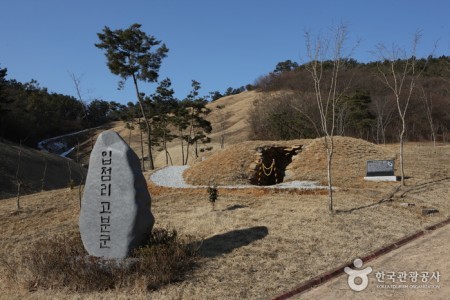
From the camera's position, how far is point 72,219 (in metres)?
14.0

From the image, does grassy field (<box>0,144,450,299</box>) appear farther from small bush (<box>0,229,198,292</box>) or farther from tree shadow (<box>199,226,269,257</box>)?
small bush (<box>0,229,198,292</box>)

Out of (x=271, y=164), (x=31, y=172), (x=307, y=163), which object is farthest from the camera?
(x=31, y=172)

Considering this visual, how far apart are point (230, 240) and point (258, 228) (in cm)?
111

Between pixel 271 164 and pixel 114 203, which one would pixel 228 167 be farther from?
pixel 114 203

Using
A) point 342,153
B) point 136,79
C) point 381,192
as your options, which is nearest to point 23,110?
point 136,79

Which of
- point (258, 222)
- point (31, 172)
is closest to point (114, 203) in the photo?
point (258, 222)

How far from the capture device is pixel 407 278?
743 cm

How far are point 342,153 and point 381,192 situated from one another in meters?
6.79

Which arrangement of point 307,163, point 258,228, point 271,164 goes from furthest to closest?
point 271,164
point 307,163
point 258,228

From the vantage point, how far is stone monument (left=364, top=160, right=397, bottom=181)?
17.0 metres

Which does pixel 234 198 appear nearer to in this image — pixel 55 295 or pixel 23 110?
pixel 55 295

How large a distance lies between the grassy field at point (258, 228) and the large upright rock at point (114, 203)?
48.2 inches

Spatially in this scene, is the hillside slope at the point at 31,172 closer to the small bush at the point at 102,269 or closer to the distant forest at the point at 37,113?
the distant forest at the point at 37,113

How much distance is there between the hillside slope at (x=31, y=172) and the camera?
2993cm
